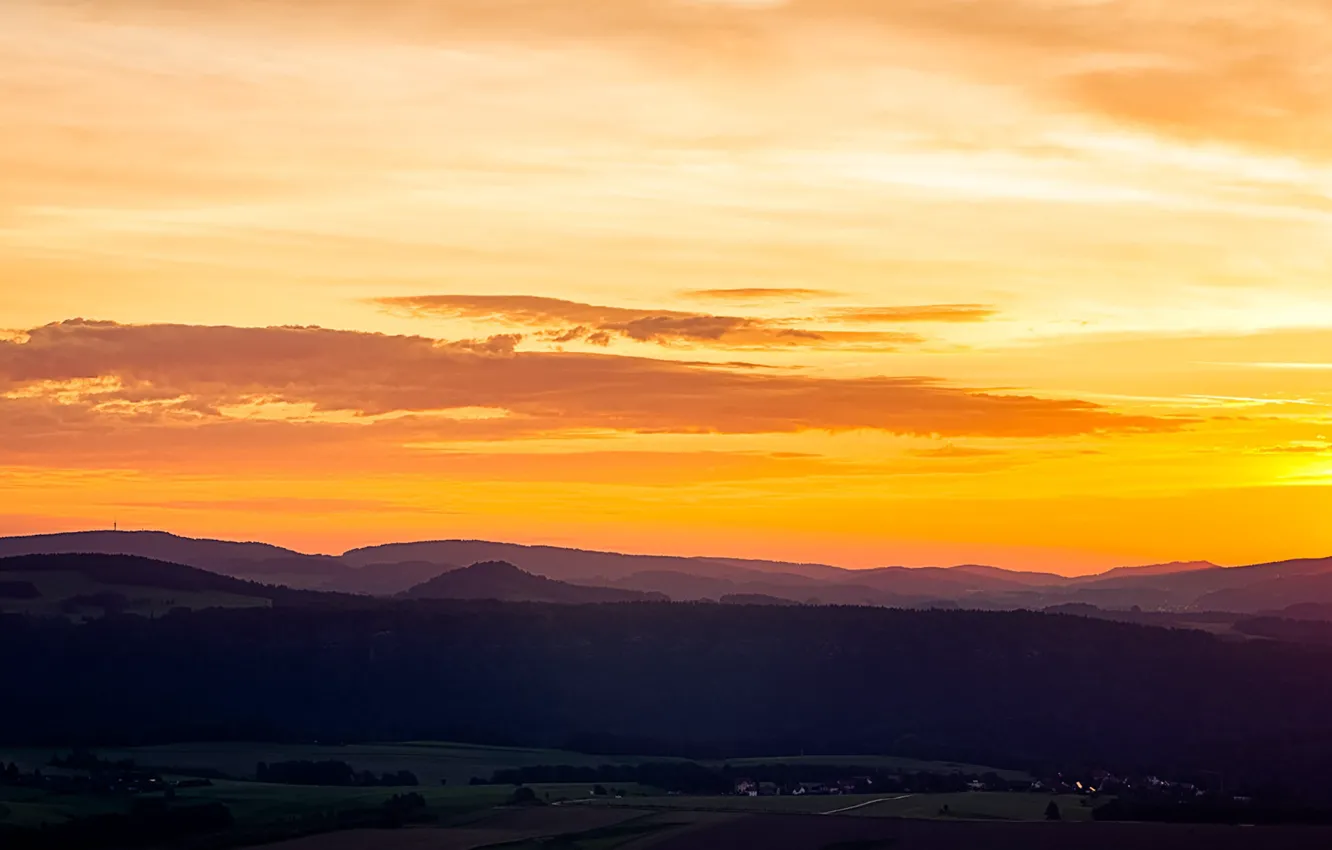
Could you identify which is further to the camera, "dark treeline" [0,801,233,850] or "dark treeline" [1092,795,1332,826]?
"dark treeline" [1092,795,1332,826]

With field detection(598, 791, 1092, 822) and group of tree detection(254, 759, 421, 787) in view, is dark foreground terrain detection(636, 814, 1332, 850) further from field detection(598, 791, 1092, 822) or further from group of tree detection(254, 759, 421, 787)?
group of tree detection(254, 759, 421, 787)

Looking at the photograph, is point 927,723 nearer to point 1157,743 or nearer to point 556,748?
point 1157,743

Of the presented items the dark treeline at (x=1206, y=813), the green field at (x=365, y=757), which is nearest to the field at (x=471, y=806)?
the green field at (x=365, y=757)

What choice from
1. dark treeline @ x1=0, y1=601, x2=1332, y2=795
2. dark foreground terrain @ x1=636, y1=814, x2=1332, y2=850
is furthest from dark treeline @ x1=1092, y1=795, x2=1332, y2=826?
dark treeline @ x1=0, y1=601, x2=1332, y2=795

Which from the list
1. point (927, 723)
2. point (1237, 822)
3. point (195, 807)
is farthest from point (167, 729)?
point (1237, 822)

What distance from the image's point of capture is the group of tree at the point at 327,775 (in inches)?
5192

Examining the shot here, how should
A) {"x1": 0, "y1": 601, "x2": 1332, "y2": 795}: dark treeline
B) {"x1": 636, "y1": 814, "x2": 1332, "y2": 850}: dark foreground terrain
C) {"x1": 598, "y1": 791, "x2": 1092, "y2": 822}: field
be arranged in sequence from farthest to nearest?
1. {"x1": 0, "y1": 601, "x2": 1332, "y2": 795}: dark treeline
2. {"x1": 598, "y1": 791, "x2": 1092, "y2": 822}: field
3. {"x1": 636, "y1": 814, "x2": 1332, "y2": 850}: dark foreground terrain

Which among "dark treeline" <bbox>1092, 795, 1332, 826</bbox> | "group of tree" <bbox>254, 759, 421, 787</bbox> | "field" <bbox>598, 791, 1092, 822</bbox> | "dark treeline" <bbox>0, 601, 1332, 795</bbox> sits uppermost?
"dark treeline" <bbox>0, 601, 1332, 795</bbox>

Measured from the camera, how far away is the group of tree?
433ft

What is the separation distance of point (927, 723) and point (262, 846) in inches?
4196

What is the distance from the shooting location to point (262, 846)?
94.8 metres

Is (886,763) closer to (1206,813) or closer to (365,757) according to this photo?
(365,757)

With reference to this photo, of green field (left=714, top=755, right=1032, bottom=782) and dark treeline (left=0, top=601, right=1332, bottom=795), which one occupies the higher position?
dark treeline (left=0, top=601, right=1332, bottom=795)

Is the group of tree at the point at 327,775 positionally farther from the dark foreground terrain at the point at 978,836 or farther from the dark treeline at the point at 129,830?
the dark foreground terrain at the point at 978,836
